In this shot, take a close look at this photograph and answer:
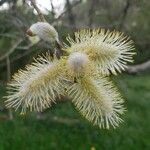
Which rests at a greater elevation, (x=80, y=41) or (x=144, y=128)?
(x=144, y=128)

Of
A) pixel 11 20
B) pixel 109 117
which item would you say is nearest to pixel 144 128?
pixel 11 20

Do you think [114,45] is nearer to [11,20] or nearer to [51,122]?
[11,20]

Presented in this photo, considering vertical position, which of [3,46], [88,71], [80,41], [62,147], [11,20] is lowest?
[88,71]

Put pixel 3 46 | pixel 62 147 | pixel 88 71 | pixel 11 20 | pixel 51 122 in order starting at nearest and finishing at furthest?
1. pixel 88 71
2. pixel 11 20
3. pixel 3 46
4. pixel 62 147
5. pixel 51 122

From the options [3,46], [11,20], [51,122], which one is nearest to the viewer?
[11,20]

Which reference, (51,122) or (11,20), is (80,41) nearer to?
(11,20)

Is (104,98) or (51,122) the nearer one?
(104,98)

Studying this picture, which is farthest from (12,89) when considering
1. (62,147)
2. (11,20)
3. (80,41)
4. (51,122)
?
(51,122)
